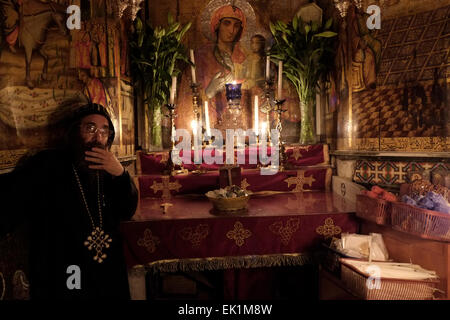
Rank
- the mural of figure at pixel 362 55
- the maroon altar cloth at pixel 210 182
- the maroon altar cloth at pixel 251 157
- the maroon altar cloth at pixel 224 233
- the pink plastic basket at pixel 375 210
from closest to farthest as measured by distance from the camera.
→ the pink plastic basket at pixel 375 210
the maroon altar cloth at pixel 224 233
the mural of figure at pixel 362 55
the maroon altar cloth at pixel 210 182
the maroon altar cloth at pixel 251 157

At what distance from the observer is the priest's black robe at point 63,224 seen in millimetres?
1756

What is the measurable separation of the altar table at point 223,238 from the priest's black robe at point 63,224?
1.64 feet

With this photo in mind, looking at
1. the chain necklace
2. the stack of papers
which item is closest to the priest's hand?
the chain necklace

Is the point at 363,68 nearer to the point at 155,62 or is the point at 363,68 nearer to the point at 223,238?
the point at 223,238

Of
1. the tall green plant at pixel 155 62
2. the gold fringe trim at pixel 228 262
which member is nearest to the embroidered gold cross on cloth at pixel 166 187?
the tall green plant at pixel 155 62

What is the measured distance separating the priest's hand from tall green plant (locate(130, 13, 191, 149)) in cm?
224

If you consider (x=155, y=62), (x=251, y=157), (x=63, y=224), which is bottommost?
(x=63, y=224)

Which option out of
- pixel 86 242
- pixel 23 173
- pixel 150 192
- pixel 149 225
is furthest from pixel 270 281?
pixel 23 173

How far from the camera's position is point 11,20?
189 centimetres

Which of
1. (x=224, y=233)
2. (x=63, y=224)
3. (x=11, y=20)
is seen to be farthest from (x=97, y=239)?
(x=11, y=20)

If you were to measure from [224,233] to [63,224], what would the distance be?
4.14ft

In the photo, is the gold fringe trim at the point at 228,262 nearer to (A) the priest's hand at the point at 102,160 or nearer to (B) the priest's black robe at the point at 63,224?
(B) the priest's black robe at the point at 63,224

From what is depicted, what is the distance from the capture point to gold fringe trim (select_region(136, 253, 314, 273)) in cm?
248

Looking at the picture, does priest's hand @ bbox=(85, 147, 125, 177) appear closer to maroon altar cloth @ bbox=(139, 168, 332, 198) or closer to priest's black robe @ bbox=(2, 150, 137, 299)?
priest's black robe @ bbox=(2, 150, 137, 299)
